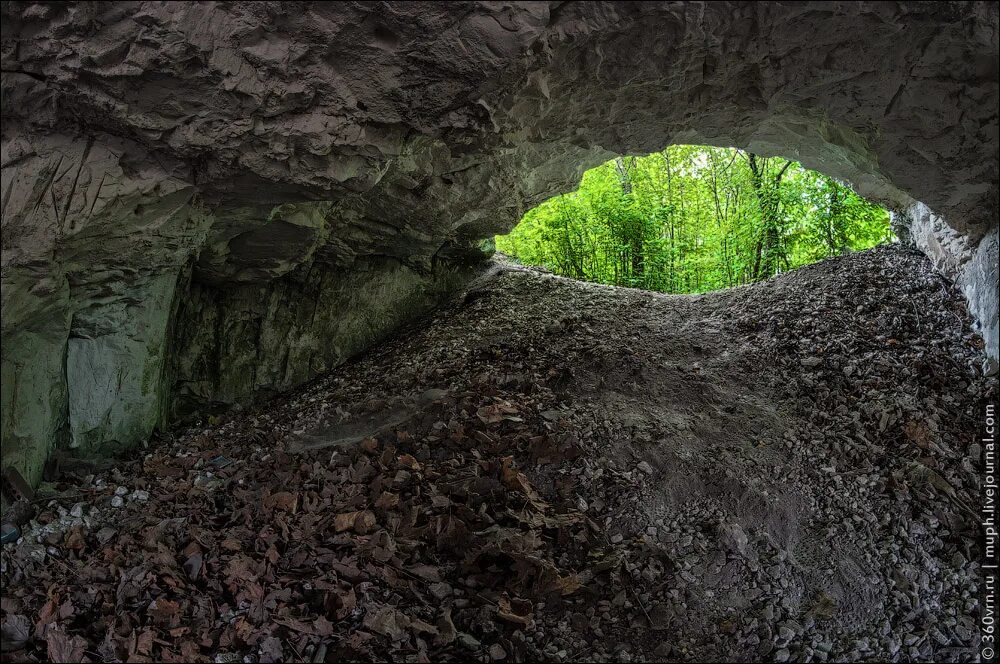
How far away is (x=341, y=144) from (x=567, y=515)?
103 inches

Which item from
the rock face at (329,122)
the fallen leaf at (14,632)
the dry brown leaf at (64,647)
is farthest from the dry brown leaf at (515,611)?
the rock face at (329,122)

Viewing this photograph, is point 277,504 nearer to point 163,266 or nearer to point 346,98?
point 163,266

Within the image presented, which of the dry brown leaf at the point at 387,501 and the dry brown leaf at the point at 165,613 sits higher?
the dry brown leaf at the point at 387,501

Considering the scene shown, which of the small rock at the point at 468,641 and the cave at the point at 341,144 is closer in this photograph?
the small rock at the point at 468,641

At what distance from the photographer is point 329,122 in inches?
141

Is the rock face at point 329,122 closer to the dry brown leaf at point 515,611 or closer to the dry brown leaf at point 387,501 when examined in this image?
the dry brown leaf at point 387,501

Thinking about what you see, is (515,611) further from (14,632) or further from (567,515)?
(14,632)

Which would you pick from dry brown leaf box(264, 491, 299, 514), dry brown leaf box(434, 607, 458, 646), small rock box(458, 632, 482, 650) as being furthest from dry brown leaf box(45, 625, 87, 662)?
small rock box(458, 632, 482, 650)

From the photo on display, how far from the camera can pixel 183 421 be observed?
560cm

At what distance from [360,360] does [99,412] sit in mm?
2280

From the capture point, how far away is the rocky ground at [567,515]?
3.18 m

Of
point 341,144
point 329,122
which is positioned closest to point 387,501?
point 341,144

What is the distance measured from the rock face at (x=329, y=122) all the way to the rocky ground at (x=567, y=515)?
743mm

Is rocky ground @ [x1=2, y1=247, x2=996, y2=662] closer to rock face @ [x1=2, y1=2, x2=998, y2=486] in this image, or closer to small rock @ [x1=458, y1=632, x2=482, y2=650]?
small rock @ [x1=458, y1=632, x2=482, y2=650]
